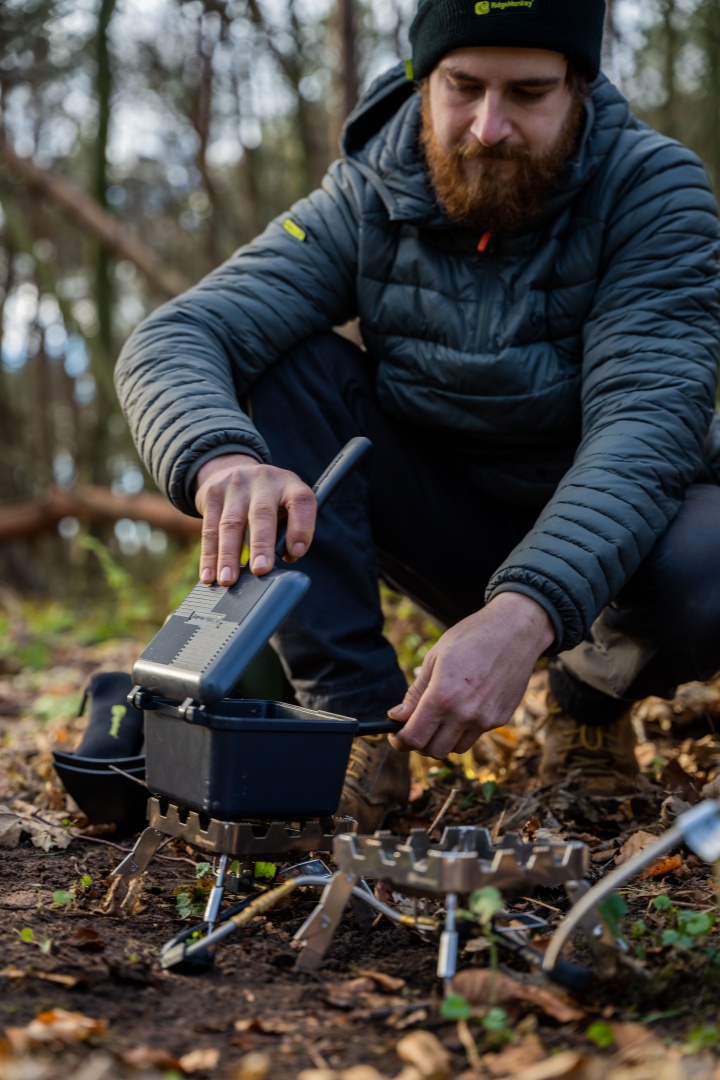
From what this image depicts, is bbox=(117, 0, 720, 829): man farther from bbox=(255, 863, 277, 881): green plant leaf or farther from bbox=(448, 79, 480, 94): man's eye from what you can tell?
bbox=(255, 863, 277, 881): green plant leaf

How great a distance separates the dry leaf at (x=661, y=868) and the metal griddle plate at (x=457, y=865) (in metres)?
0.67

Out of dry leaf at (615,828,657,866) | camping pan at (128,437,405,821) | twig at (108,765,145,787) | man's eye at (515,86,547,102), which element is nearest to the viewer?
camping pan at (128,437,405,821)

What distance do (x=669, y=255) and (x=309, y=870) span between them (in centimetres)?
168

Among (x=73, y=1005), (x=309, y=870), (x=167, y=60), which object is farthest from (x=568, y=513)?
(x=167, y=60)

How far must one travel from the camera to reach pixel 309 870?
201 cm

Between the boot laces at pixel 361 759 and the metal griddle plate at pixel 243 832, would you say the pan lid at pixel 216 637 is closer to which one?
the metal griddle plate at pixel 243 832

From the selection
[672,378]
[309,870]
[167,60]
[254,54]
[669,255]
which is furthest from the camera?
[167,60]

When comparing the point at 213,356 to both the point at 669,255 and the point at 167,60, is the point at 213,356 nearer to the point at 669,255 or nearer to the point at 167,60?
the point at 669,255

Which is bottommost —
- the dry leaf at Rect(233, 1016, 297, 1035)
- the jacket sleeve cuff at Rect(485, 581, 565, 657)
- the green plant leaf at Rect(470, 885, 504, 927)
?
the dry leaf at Rect(233, 1016, 297, 1035)

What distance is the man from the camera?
7.62ft

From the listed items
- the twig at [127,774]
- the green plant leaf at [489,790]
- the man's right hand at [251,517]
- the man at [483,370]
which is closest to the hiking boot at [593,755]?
the man at [483,370]

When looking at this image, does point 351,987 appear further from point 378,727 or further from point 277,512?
point 277,512

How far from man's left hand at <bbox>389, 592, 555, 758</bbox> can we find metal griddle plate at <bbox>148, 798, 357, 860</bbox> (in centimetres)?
20

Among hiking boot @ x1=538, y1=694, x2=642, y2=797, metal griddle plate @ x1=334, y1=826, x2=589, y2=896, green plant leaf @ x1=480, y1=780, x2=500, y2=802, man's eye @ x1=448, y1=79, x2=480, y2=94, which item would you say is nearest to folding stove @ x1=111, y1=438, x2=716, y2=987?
metal griddle plate @ x1=334, y1=826, x2=589, y2=896
